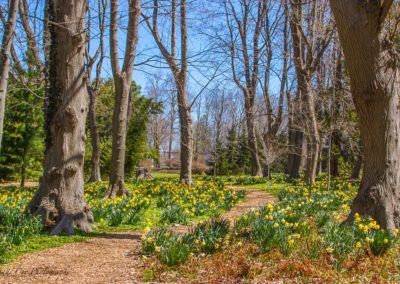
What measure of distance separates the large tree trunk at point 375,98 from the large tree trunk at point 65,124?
4.22m

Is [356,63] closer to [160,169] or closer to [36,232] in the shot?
[36,232]

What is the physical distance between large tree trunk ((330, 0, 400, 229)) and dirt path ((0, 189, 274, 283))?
345 cm

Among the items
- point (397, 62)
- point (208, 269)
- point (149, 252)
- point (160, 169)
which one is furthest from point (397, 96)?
point (160, 169)

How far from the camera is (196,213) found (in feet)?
28.8

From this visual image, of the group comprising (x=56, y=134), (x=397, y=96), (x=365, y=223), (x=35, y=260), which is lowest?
(x=35, y=260)

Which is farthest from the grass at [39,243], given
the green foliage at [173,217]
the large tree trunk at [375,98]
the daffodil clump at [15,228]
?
the large tree trunk at [375,98]

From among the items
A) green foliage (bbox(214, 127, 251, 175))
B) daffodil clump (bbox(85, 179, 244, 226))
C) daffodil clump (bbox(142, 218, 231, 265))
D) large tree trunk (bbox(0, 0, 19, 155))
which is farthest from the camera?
green foliage (bbox(214, 127, 251, 175))

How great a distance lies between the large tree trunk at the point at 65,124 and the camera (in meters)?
6.60

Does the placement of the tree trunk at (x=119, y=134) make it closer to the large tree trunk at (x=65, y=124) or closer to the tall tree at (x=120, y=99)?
the tall tree at (x=120, y=99)

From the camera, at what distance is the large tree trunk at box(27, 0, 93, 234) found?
660 centimetres

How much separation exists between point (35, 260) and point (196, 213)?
13.9 ft

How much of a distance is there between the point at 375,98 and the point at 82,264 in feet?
15.1

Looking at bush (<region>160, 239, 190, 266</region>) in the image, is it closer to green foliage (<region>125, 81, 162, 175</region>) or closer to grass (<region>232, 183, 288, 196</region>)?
grass (<region>232, 183, 288, 196</region>)

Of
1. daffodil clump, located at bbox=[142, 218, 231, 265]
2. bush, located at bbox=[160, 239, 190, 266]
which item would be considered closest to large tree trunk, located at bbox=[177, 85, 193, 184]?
daffodil clump, located at bbox=[142, 218, 231, 265]
